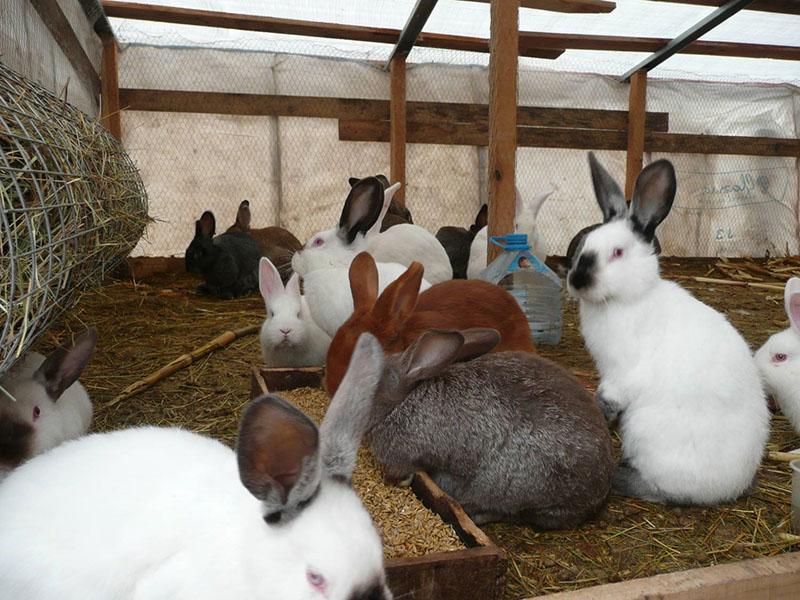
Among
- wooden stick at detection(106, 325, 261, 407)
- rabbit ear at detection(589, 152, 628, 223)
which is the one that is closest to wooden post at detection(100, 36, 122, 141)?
wooden stick at detection(106, 325, 261, 407)

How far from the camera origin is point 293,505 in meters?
1.23

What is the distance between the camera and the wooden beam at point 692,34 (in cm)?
700

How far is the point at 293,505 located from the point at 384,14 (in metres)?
6.91

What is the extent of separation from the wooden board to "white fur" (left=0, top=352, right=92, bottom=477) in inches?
65.5

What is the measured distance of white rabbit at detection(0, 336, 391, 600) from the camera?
120 centimetres

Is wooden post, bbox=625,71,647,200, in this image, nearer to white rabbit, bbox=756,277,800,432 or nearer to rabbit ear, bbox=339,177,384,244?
rabbit ear, bbox=339,177,384,244

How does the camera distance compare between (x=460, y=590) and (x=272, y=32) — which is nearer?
(x=460, y=590)

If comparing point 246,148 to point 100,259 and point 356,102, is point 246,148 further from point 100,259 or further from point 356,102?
point 100,259

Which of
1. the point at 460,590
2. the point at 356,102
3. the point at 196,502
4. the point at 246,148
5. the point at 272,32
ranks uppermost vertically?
the point at 272,32

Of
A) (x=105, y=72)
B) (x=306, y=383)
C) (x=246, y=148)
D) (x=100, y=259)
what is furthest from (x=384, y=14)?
(x=100, y=259)

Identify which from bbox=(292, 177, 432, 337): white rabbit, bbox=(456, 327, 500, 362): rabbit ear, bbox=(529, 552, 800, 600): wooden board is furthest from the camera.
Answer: bbox=(292, 177, 432, 337): white rabbit

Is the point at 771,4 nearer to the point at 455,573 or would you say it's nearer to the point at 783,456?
the point at 783,456

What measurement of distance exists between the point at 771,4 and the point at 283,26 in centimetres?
498

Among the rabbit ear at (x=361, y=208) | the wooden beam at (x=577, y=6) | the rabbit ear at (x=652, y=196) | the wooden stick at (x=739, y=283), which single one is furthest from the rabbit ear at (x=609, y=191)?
the wooden stick at (x=739, y=283)
